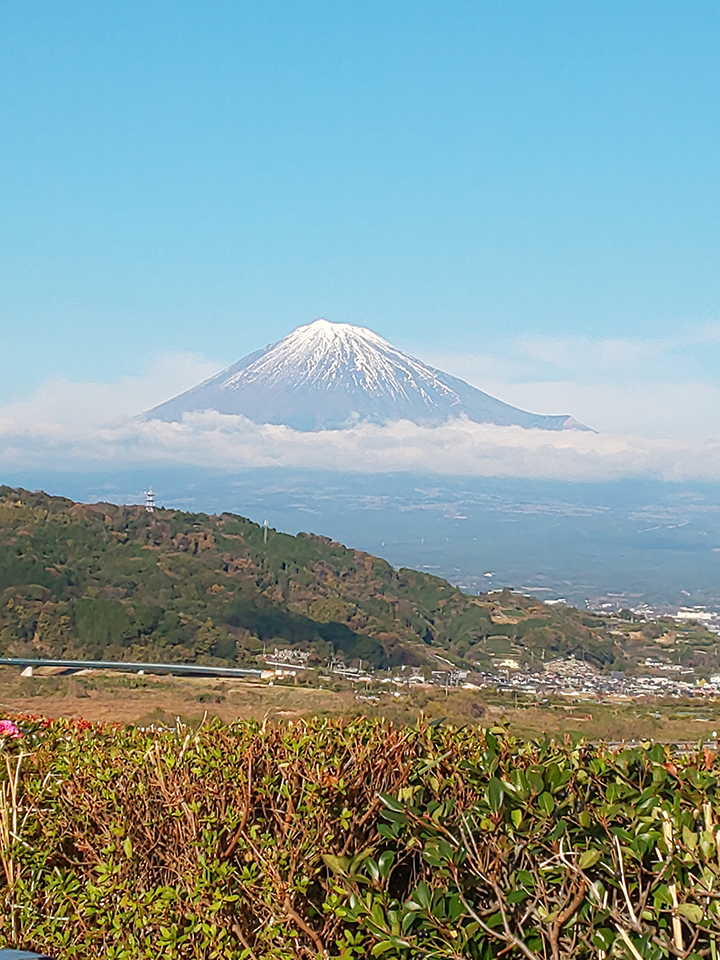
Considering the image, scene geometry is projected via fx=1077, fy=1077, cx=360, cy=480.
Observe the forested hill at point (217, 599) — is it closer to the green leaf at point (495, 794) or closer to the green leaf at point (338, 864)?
the green leaf at point (338, 864)

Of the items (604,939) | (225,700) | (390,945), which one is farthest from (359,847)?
(225,700)

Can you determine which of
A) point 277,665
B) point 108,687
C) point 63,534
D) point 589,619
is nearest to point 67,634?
point 277,665

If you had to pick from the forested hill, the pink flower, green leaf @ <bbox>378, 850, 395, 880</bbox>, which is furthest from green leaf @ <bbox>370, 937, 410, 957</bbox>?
the forested hill

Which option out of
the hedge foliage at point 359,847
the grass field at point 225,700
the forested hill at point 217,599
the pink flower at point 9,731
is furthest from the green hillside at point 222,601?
the hedge foliage at point 359,847

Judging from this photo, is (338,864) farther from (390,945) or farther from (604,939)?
(604,939)

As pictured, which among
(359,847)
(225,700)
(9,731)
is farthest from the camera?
(225,700)

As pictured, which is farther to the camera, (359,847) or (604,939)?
(359,847)

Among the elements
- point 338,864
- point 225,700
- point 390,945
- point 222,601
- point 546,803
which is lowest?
point 222,601
